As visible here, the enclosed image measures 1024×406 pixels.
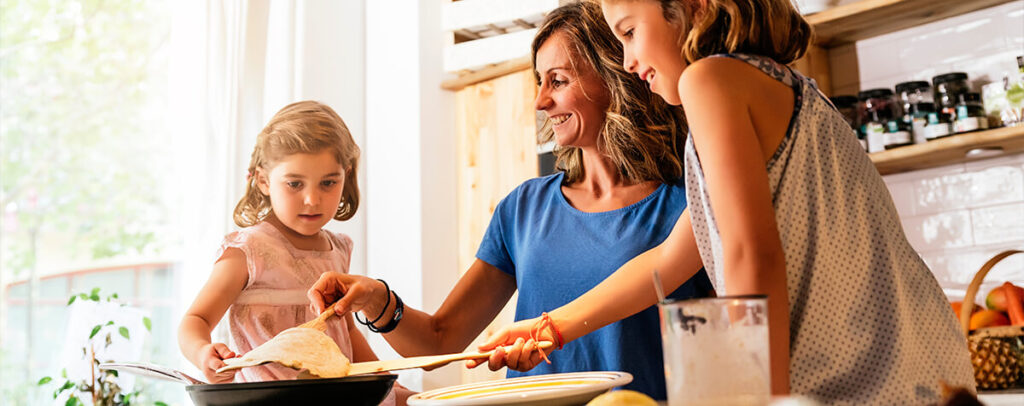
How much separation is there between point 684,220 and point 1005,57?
1.64 m

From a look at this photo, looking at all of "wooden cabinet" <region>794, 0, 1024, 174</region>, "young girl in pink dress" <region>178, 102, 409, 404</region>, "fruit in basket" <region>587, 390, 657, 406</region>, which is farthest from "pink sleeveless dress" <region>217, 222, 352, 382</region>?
"wooden cabinet" <region>794, 0, 1024, 174</region>

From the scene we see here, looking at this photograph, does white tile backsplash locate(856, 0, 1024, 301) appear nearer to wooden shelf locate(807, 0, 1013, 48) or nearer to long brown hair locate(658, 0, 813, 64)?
wooden shelf locate(807, 0, 1013, 48)

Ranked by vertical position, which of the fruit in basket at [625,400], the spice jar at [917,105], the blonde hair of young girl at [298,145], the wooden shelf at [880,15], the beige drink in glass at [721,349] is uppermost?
the wooden shelf at [880,15]

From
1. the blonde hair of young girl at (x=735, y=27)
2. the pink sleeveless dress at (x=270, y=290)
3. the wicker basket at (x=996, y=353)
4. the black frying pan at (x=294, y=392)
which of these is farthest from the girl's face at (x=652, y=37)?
the wicker basket at (x=996, y=353)

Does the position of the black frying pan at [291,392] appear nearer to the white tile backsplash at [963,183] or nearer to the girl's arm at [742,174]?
the girl's arm at [742,174]

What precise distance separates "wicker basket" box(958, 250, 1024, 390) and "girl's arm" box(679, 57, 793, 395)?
1336 millimetres

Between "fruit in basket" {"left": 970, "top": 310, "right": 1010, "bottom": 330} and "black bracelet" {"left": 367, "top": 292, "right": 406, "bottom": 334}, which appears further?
"fruit in basket" {"left": 970, "top": 310, "right": 1010, "bottom": 330}

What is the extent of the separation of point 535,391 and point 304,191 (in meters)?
0.87

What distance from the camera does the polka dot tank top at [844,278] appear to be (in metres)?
0.81

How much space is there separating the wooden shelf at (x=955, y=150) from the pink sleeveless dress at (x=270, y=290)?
1.53 meters

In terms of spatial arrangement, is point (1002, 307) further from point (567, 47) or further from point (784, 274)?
point (784, 274)

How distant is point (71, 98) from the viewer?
2920mm

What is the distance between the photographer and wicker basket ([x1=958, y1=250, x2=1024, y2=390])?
6.19 feet

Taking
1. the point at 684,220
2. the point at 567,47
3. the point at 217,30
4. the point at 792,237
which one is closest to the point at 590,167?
the point at 567,47
